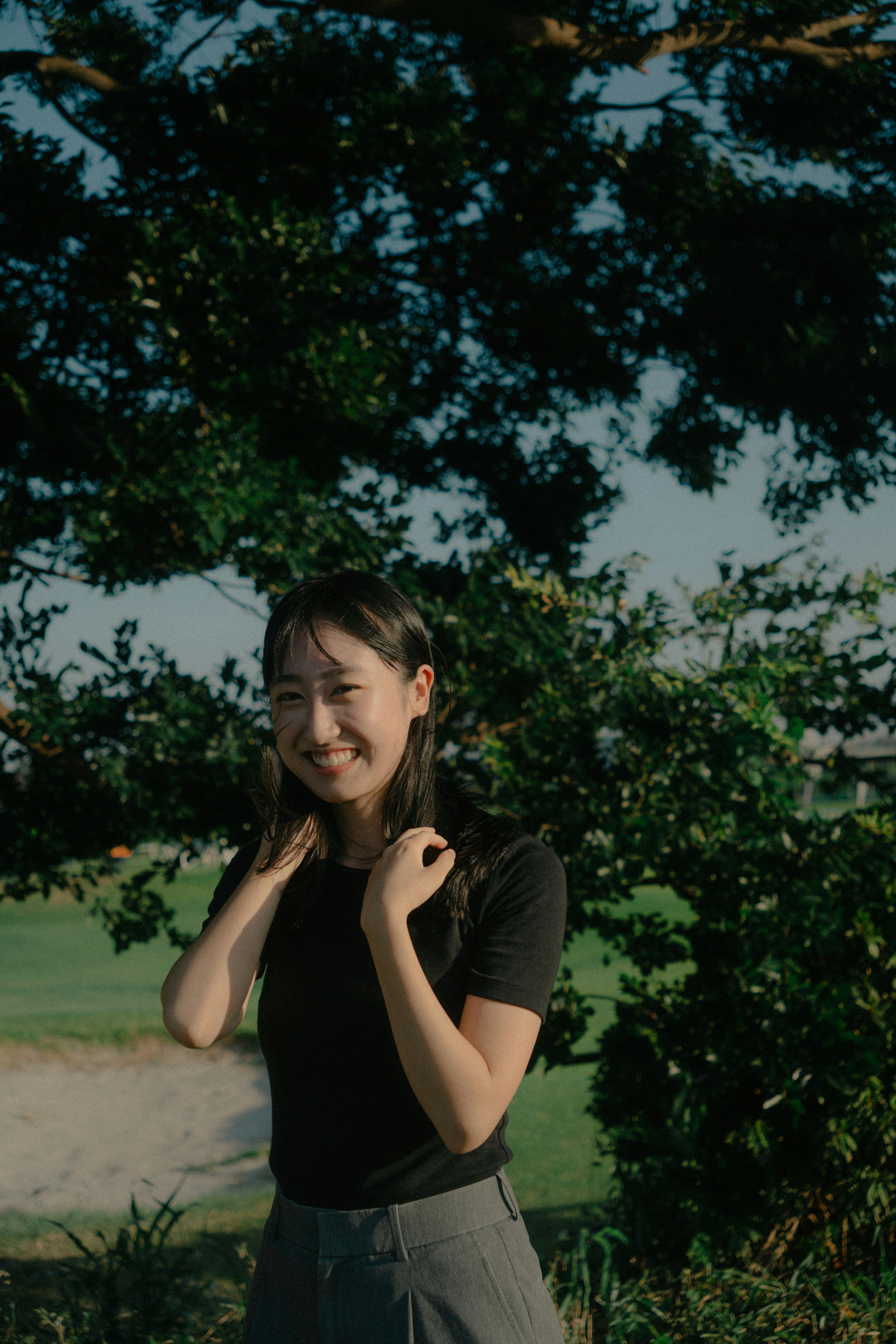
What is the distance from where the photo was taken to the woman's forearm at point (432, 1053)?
1.21m

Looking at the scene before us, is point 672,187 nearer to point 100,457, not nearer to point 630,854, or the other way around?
point 100,457

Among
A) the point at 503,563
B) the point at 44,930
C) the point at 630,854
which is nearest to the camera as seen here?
the point at 630,854

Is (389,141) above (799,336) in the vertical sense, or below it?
above

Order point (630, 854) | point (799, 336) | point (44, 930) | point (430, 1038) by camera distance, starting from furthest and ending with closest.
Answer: point (44, 930), point (799, 336), point (630, 854), point (430, 1038)

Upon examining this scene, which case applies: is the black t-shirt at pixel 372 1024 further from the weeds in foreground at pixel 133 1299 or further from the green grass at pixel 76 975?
the green grass at pixel 76 975

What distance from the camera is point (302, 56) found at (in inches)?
171

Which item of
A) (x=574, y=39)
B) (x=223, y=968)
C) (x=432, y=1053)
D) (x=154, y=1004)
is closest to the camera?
(x=432, y=1053)

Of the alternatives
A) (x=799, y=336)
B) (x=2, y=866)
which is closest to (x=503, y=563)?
(x=799, y=336)

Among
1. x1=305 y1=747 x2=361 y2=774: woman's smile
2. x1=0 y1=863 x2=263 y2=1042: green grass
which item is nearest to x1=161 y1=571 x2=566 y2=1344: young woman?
x1=305 y1=747 x2=361 y2=774: woman's smile

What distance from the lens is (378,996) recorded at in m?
1.39

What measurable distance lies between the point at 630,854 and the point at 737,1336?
1.38 meters

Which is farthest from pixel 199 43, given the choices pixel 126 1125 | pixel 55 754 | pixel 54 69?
pixel 126 1125

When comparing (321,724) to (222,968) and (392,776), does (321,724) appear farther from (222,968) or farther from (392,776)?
(222,968)

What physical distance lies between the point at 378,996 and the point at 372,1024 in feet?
0.13
